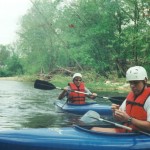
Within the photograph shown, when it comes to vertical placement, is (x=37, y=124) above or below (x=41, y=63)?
below

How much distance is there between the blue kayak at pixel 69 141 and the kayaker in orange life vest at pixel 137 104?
22 centimetres

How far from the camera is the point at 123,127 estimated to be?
5.23 metres

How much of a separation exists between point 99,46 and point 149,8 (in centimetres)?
535

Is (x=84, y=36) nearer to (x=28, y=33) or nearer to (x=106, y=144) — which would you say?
(x=28, y=33)

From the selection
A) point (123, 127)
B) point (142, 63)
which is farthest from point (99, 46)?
point (123, 127)

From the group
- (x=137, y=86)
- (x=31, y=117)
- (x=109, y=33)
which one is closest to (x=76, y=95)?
(x=31, y=117)

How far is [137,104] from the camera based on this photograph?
5156mm

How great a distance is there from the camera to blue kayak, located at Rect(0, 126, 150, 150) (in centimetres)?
514

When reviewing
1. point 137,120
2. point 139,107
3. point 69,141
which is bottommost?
point 69,141

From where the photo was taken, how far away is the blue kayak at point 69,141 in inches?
203

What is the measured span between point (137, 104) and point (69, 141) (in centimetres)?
112

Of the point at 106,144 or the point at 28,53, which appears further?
the point at 28,53

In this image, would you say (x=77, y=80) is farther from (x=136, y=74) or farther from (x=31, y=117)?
(x=136, y=74)

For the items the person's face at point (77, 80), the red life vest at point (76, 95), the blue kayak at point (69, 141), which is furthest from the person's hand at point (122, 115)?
the red life vest at point (76, 95)
